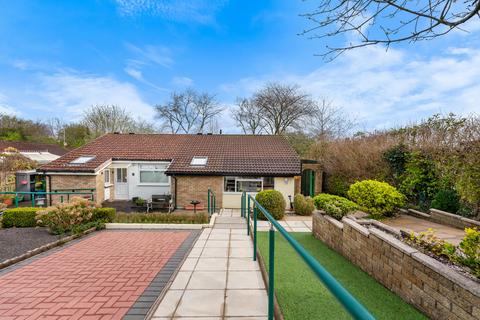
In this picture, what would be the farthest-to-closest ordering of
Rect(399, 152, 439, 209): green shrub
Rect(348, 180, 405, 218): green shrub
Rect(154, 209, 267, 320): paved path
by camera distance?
Rect(399, 152, 439, 209): green shrub, Rect(348, 180, 405, 218): green shrub, Rect(154, 209, 267, 320): paved path

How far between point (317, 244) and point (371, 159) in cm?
729

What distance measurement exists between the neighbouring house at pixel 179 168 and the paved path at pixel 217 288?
7.40 meters

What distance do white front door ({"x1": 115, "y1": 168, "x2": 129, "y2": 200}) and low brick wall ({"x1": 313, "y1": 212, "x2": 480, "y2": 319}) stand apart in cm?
1338

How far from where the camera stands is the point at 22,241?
6305 mm

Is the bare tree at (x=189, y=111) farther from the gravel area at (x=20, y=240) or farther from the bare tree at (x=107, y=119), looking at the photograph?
the gravel area at (x=20, y=240)

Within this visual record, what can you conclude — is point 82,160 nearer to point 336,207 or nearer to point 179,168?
point 179,168

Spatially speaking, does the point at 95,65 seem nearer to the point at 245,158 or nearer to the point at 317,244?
the point at 245,158

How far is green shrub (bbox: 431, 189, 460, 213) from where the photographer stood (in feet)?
26.5

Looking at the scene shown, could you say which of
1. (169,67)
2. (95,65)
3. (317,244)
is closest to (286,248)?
(317,244)

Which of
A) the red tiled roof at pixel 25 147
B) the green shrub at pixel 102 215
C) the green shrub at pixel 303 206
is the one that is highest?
the red tiled roof at pixel 25 147

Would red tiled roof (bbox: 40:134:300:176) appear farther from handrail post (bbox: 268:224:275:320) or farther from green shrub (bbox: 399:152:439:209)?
handrail post (bbox: 268:224:275:320)

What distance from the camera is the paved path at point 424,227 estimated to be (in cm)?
616

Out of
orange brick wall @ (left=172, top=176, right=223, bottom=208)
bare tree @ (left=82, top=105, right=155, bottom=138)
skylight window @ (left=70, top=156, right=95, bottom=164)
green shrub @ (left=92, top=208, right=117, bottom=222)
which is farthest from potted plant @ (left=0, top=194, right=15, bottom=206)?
bare tree @ (left=82, top=105, right=155, bottom=138)

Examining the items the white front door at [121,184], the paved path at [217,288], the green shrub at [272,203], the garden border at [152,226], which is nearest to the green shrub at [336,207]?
the paved path at [217,288]
